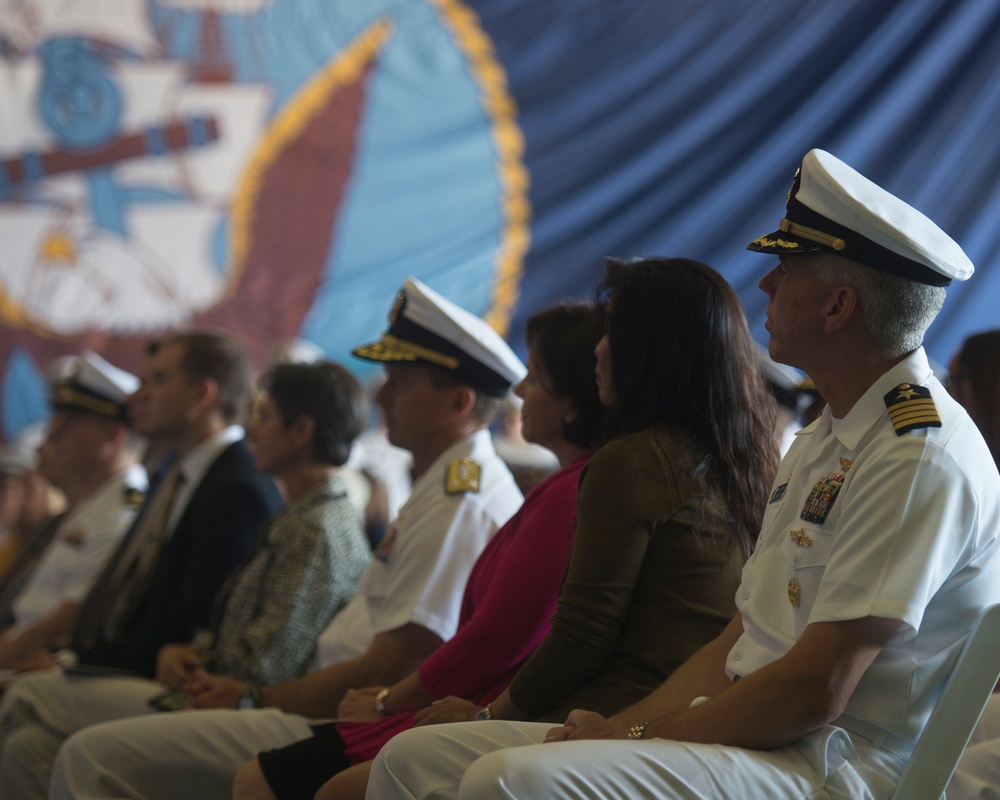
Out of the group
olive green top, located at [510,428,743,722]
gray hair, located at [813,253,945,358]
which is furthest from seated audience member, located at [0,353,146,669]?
gray hair, located at [813,253,945,358]

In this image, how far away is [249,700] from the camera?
267 centimetres

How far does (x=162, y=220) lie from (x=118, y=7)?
1.12m

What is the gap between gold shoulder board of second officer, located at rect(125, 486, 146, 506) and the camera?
391 centimetres

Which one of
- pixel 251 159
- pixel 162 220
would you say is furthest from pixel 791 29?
pixel 162 220

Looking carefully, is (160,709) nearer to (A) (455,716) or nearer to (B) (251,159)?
(A) (455,716)

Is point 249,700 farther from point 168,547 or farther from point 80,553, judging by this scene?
point 80,553

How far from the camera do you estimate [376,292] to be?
6359 mm

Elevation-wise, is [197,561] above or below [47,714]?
above

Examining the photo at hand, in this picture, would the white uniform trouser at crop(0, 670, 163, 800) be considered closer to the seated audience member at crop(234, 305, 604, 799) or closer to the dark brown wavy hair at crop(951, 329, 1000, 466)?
the seated audience member at crop(234, 305, 604, 799)

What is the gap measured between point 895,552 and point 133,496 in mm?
2924

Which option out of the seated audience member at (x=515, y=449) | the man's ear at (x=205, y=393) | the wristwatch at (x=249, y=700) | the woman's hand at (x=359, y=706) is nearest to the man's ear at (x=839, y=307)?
the woman's hand at (x=359, y=706)

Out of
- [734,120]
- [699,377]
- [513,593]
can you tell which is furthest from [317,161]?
[699,377]

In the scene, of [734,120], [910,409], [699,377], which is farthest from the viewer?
[734,120]

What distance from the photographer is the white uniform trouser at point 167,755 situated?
2502mm
